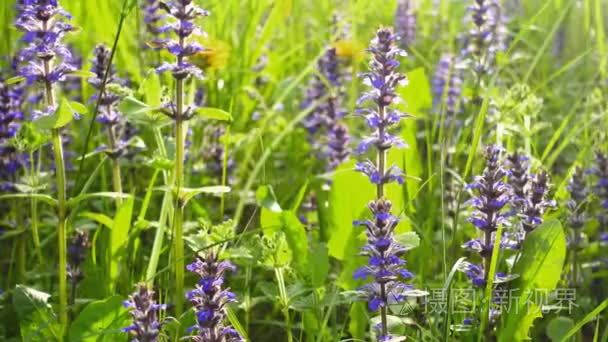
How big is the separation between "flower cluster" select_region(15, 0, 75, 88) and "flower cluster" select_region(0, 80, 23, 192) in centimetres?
70

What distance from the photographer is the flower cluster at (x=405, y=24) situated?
5.95 meters

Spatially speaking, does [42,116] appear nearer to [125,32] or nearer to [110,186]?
[110,186]

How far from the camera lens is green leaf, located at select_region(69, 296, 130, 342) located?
8.91ft

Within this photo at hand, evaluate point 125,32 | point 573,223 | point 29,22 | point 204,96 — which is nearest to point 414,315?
point 573,223

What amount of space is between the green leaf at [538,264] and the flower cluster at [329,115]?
1.21m

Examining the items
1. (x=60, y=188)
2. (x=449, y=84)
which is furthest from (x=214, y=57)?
(x=60, y=188)

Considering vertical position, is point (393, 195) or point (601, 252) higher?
point (393, 195)

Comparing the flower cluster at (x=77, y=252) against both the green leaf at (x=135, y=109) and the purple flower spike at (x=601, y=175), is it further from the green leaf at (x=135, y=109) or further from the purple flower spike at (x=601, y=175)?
the purple flower spike at (x=601, y=175)

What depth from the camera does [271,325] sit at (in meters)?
3.56

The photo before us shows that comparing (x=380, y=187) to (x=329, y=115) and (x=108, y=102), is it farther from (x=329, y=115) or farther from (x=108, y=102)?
(x=329, y=115)

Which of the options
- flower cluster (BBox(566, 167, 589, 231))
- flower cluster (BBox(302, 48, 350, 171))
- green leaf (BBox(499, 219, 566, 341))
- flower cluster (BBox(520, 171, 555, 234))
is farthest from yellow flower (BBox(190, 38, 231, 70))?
green leaf (BBox(499, 219, 566, 341))

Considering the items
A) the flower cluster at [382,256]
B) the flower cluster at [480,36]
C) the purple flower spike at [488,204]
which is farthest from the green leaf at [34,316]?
the flower cluster at [480,36]

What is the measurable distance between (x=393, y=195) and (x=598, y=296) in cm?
92

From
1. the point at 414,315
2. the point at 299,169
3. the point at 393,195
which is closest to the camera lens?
Result: the point at 414,315
